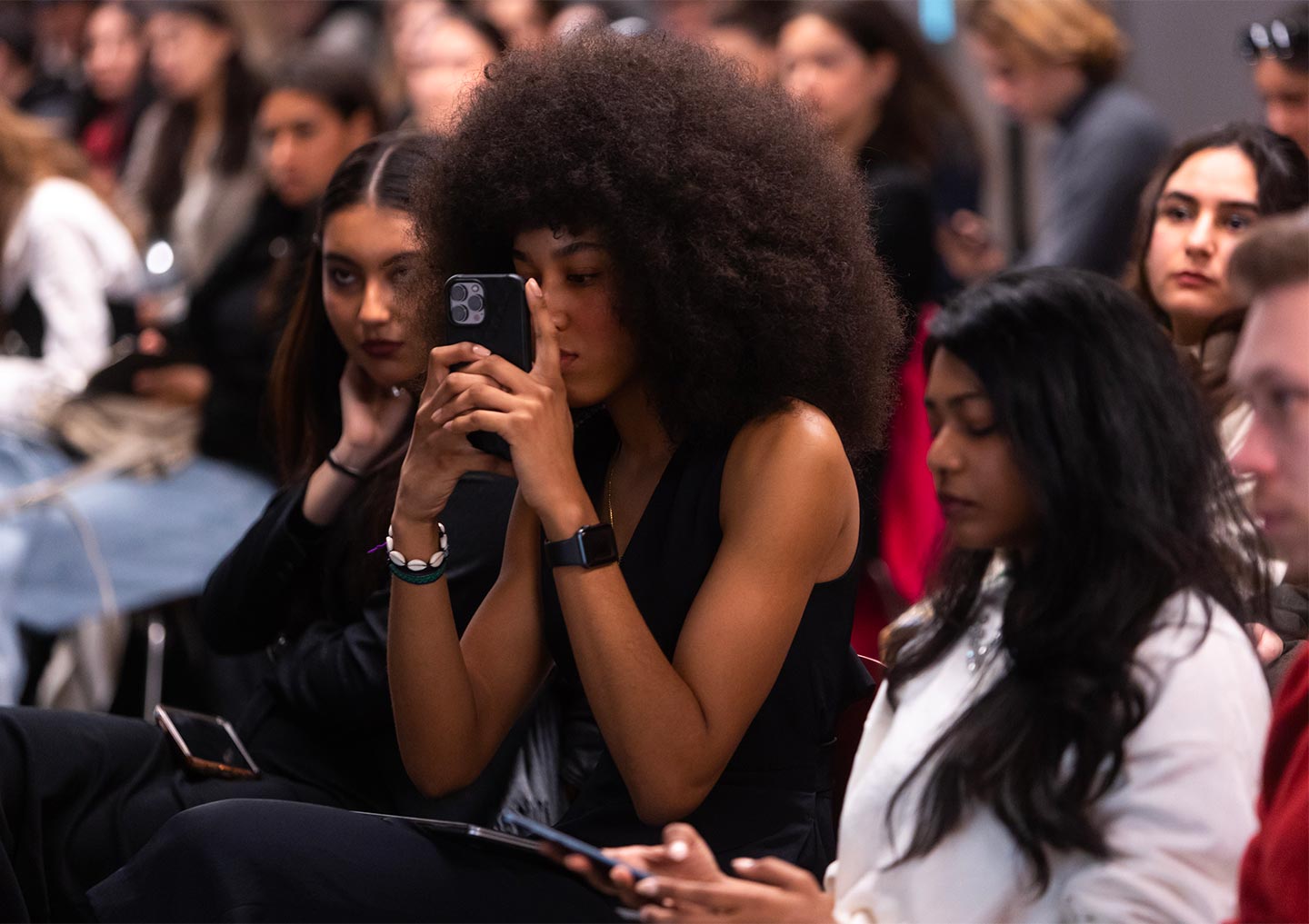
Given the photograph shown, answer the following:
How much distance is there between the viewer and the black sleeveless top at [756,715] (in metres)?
1.92

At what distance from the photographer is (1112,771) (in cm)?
146

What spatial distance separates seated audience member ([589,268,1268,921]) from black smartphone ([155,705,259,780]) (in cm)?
88

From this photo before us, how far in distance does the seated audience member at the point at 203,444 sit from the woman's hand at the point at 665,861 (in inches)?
83.2

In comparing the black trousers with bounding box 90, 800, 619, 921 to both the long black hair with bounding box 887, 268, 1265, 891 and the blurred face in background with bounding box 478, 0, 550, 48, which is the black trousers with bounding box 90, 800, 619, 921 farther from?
the blurred face in background with bounding box 478, 0, 550, 48

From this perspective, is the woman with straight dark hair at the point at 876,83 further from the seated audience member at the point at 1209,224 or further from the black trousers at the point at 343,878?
the black trousers at the point at 343,878

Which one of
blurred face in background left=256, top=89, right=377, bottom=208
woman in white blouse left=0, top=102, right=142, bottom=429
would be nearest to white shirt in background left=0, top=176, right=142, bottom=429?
woman in white blouse left=0, top=102, right=142, bottom=429

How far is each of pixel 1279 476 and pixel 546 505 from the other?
775mm

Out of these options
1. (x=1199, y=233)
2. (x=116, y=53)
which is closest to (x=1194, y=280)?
(x=1199, y=233)

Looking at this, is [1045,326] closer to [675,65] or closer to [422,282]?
[675,65]

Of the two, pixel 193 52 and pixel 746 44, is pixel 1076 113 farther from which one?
pixel 193 52

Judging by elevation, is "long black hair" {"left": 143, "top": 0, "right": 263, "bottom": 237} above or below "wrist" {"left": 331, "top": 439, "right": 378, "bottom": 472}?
above

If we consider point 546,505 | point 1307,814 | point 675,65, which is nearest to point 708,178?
point 675,65

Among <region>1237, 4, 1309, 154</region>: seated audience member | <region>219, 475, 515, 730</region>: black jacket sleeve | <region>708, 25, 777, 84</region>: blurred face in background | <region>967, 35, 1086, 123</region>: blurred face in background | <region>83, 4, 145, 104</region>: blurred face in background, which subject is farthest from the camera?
<region>83, 4, 145, 104</region>: blurred face in background

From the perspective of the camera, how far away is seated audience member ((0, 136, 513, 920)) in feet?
7.57
